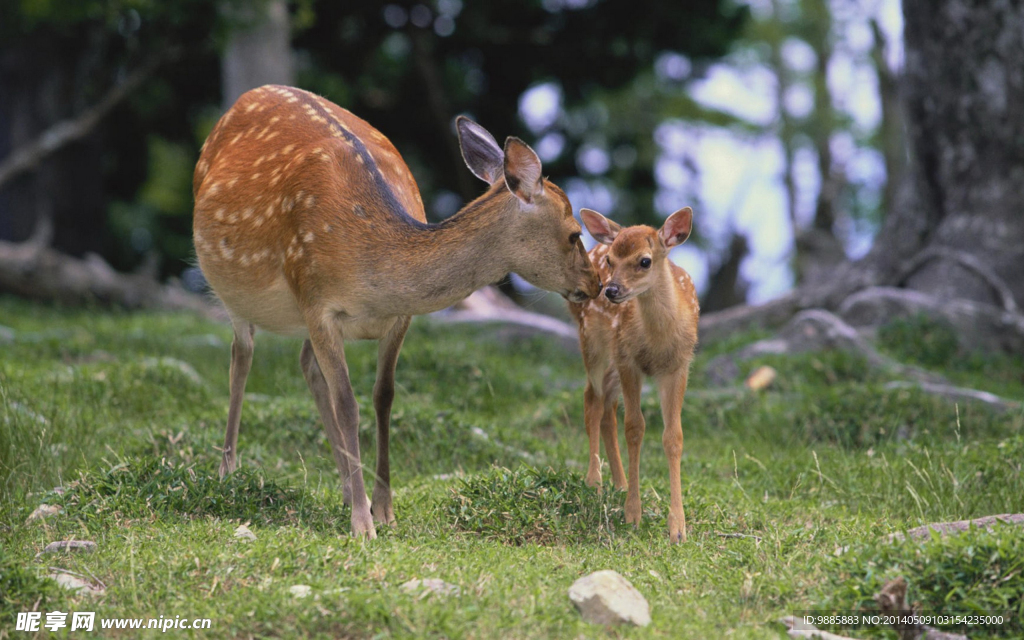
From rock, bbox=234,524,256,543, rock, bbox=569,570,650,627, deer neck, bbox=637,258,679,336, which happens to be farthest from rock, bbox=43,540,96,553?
deer neck, bbox=637,258,679,336

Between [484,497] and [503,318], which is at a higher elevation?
[484,497]

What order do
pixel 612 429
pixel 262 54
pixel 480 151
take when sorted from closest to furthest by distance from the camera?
pixel 480 151, pixel 612 429, pixel 262 54

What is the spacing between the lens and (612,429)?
5.83 meters

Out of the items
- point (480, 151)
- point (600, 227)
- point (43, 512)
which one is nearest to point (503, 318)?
point (600, 227)

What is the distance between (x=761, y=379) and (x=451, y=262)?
13.7 ft

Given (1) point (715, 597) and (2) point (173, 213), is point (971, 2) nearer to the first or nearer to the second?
(1) point (715, 597)

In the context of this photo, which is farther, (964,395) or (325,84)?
(325,84)

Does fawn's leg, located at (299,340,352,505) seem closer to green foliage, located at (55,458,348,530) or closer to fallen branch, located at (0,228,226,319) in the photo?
green foliage, located at (55,458,348,530)

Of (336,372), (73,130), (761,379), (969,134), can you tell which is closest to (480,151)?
(336,372)

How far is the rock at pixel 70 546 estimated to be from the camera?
14.6 feet

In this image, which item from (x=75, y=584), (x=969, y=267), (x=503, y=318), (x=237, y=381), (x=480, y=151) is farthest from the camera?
(x=503, y=318)

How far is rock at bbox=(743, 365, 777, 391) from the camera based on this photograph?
8.45 meters

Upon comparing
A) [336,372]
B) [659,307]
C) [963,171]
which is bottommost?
[336,372]

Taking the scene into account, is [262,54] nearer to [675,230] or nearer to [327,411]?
[327,411]
